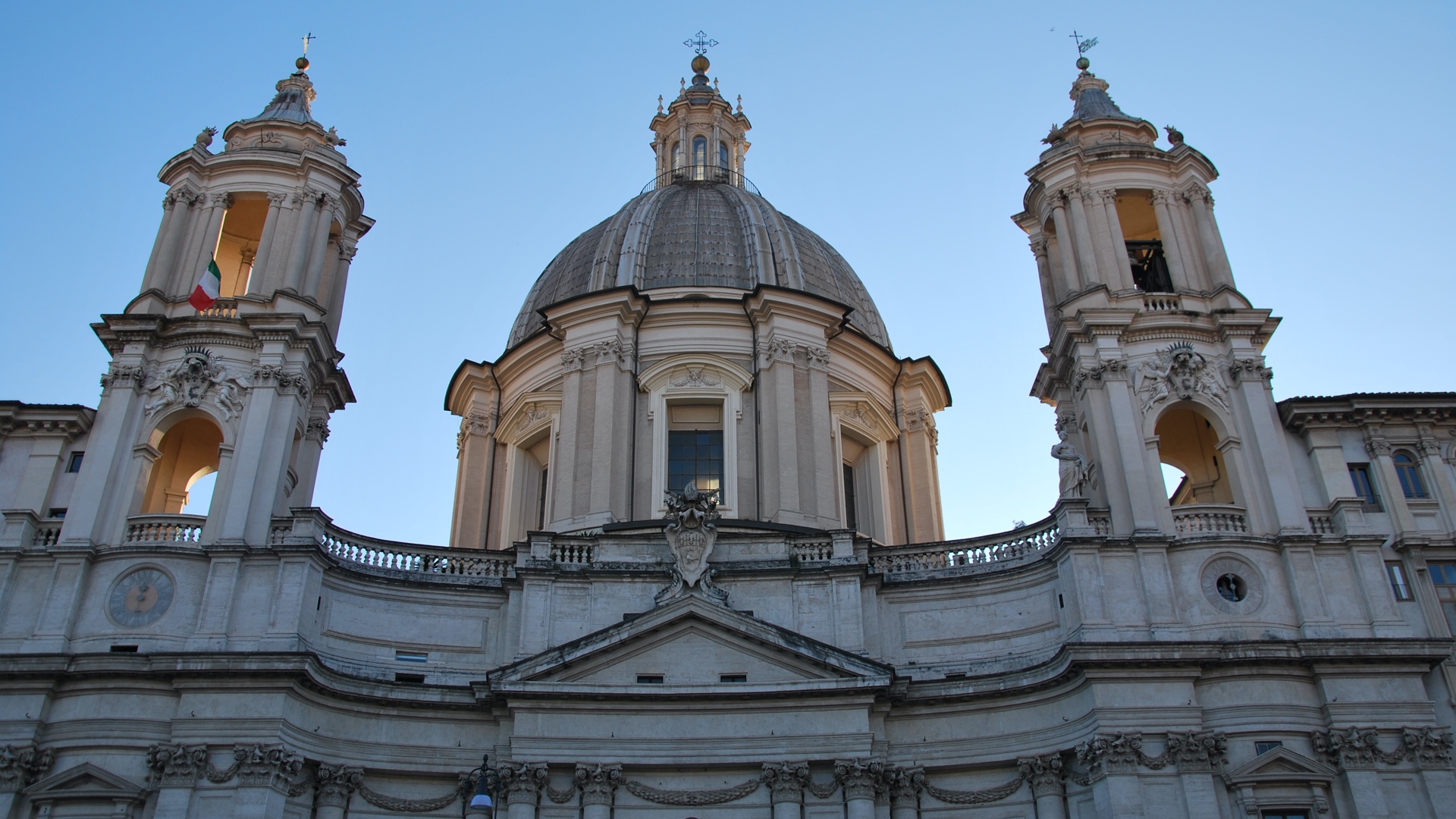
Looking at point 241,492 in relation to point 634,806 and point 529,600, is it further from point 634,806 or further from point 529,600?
point 634,806

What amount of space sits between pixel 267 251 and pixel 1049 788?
22488 millimetres

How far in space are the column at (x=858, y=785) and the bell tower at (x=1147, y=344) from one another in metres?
7.27

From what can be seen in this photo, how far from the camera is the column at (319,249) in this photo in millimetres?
30344

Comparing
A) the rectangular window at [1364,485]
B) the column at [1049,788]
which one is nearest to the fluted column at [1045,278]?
the rectangular window at [1364,485]

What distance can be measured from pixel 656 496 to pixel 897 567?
7.43m

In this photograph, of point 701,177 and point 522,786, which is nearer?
point 522,786

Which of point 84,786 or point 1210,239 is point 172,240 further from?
point 1210,239

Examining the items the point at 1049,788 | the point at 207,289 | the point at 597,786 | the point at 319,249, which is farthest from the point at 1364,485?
the point at 207,289

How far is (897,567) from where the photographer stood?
27.9 metres

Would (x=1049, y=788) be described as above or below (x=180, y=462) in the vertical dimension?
below

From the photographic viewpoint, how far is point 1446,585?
2630 centimetres

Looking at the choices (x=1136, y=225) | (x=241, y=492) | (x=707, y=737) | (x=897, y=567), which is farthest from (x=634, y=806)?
(x=1136, y=225)

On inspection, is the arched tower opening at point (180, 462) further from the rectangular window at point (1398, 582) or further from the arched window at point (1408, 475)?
the arched window at point (1408, 475)

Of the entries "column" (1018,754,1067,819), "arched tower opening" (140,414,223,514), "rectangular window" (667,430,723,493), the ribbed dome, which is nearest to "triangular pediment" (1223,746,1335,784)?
"column" (1018,754,1067,819)
